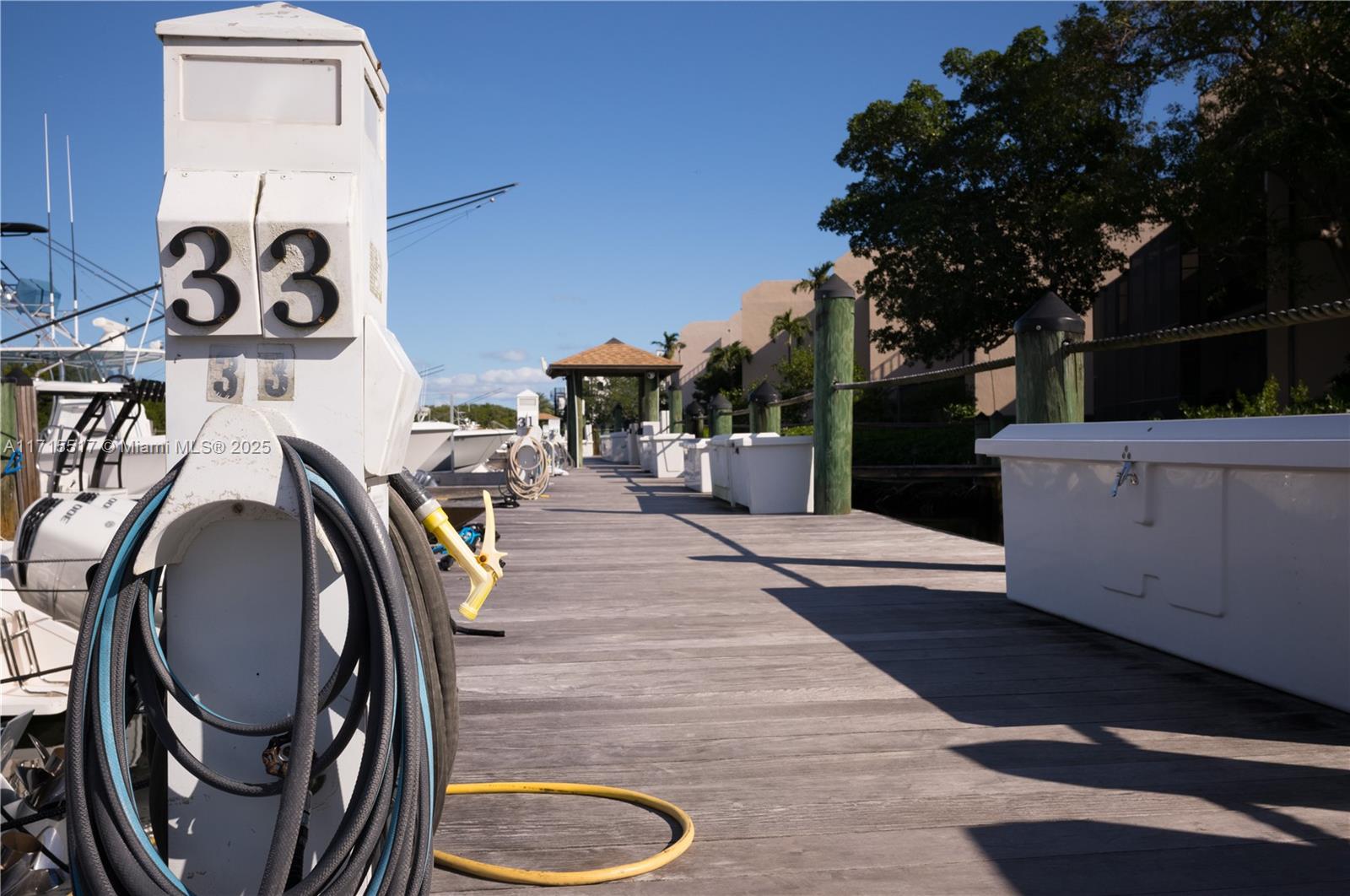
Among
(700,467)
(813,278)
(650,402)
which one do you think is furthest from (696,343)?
(700,467)

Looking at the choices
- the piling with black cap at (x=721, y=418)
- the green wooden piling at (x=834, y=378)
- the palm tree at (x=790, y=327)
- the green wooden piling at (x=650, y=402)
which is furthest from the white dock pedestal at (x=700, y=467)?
the palm tree at (x=790, y=327)

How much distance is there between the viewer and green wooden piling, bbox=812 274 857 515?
7680 mm

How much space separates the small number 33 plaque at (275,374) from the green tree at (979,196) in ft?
66.1

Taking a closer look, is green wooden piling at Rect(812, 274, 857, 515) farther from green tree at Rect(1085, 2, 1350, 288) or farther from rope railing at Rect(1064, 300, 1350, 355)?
green tree at Rect(1085, 2, 1350, 288)

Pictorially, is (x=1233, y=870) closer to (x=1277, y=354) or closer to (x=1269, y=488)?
(x=1269, y=488)

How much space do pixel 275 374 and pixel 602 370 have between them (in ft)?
82.0

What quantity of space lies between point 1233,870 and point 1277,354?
21173 millimetres

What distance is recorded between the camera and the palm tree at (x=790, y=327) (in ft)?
160

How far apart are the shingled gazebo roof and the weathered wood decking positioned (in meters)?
22.3

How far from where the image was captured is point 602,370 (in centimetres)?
2642

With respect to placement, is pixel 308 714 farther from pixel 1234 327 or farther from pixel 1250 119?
pixel 1250 119

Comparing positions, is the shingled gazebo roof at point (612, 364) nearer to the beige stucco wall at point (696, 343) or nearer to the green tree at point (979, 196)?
the green tree at point (979, 196)

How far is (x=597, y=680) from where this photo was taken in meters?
3.04

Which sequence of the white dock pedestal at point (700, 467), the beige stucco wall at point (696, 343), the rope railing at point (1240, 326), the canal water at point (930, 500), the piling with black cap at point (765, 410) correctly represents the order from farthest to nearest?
the beige stucco wall at point (696, 343), the canal water at point (930, 500), the white dock pedestal at point (700, 467), the piling with black cap at point (765, 410), the rope railing at point (1240, 326)
